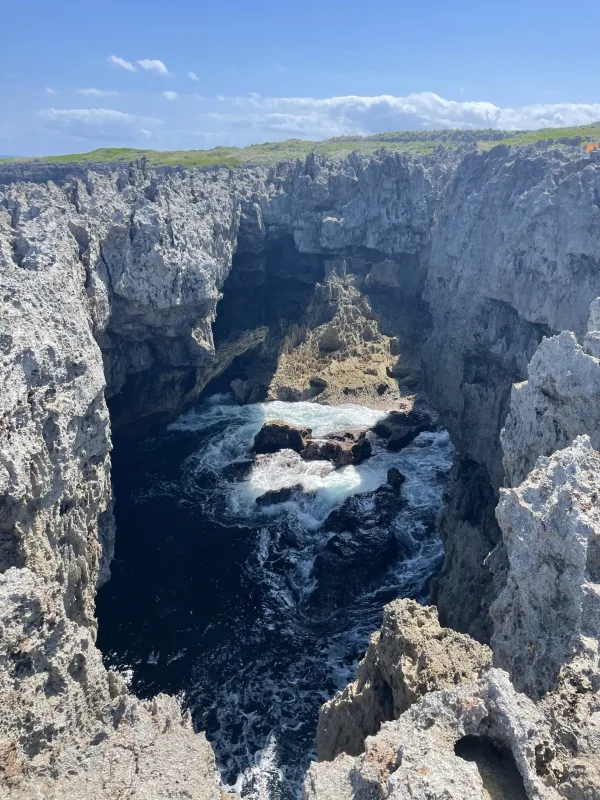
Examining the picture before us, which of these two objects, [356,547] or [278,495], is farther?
[278,495]

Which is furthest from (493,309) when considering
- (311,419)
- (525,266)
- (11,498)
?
(11,498)

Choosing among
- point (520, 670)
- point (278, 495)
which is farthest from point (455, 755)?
point (278, 495)

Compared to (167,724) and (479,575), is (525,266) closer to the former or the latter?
(479,575)

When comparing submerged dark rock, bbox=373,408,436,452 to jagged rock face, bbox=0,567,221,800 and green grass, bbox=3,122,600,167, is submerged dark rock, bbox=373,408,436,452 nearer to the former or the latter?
jagged rock face, bbox=0,567,221,800

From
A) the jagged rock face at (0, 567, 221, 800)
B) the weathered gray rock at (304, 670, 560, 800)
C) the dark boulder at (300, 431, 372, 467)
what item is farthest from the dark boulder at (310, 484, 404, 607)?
the weathered gray rock at (304, 670, 560, 800)

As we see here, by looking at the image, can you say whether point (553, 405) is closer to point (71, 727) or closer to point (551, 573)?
point (551, 573)

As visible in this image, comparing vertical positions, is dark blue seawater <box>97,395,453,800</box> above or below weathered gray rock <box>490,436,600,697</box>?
below
